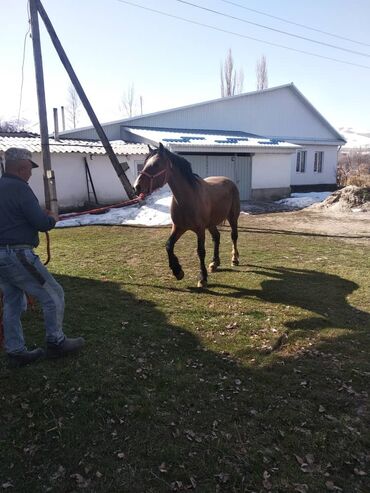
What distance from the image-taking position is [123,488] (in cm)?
251

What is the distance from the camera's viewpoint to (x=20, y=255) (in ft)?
11.5

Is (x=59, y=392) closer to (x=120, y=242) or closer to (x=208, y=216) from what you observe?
(x=208, y=216)

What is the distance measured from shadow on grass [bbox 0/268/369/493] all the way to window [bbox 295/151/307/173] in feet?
77.2

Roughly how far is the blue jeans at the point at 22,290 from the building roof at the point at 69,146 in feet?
44.1

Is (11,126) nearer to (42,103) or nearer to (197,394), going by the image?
(42,103)

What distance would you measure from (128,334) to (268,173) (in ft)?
62.3

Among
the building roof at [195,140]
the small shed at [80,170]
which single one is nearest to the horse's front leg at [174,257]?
the small shed at [80,170]

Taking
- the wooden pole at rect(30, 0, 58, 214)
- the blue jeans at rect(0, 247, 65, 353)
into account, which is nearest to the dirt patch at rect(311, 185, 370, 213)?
the wooden pole at rect(30, 0, 58, 214)

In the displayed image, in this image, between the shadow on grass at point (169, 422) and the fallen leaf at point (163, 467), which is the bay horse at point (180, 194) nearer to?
the shadow on grass at point (169, 422)

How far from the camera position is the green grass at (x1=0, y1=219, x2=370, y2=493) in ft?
8.70

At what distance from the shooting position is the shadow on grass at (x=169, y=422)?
261 cm

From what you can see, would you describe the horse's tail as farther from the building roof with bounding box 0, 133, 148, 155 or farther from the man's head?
the building roof with bounding box 0, 133, 148, 155

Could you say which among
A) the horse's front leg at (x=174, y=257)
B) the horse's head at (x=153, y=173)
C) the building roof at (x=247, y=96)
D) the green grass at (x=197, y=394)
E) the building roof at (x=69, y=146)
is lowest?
the green grass at (x=197, y=394)

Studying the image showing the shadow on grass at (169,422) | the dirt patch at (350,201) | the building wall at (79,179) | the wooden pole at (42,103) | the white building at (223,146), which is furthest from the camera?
the white building at (223,146)
